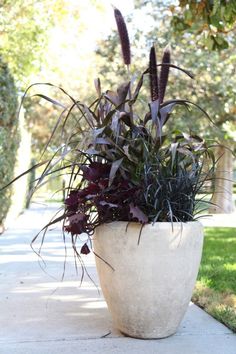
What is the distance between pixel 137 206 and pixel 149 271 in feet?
1.70

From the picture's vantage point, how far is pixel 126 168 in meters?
4.15

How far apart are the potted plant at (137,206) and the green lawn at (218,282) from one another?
868mm

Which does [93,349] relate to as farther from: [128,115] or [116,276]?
[128,115]

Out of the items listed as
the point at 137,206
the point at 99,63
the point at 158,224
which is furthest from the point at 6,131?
the point at 99,63

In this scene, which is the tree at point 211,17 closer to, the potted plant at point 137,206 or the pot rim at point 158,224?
the potted plant at point 137,206

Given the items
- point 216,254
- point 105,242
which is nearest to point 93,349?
point 105,242

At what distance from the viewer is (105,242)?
13.4ft

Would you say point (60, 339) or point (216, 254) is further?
point (216, 254)

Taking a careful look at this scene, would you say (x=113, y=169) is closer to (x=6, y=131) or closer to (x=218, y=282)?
(x=218, y=282)

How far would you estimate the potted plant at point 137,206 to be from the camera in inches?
155

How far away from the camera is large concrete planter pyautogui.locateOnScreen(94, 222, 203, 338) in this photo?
393 cm

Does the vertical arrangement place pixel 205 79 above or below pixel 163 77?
above

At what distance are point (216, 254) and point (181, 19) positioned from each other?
153 inches

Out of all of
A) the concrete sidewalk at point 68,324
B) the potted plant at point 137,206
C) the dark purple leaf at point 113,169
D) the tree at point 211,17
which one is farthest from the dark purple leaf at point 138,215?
the tree at point 211,17
